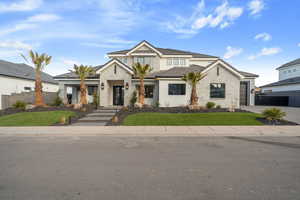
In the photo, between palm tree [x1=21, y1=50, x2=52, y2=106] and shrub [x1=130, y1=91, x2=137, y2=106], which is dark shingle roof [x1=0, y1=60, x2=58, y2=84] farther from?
shrub [x1=130, y1=91, x2=137, y2=106]

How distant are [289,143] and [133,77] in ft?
47.8

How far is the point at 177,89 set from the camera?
17203 millimetres

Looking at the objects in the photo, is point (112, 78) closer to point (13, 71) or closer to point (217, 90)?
point (217, 90)

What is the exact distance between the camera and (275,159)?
4828 mm

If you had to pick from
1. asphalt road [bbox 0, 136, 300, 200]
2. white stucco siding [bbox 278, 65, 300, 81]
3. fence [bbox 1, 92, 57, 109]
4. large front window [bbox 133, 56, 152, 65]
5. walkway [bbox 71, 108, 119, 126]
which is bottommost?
asphalt road [bbox 0, 136, 300, 200]

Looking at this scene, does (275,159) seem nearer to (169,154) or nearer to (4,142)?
(169,154)

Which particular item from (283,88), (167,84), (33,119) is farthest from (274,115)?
(283,88)

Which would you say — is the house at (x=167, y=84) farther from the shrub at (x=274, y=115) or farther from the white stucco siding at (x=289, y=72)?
the white stucco siding at (x=289, y=72)

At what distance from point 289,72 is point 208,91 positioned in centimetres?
3160

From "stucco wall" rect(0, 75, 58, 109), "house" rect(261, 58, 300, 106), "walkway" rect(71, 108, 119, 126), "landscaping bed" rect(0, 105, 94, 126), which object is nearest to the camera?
"walkway" rect(71, 108, 119, 126)

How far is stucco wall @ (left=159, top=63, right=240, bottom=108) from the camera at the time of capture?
16.5 meters

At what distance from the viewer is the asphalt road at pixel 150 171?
10.2ft

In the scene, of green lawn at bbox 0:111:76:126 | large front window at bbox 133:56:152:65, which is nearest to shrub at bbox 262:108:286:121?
large front window at bbox 133:56:152:65

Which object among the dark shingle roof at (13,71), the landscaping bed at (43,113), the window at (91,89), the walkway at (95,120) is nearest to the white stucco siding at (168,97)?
the walkway at (95,120)
